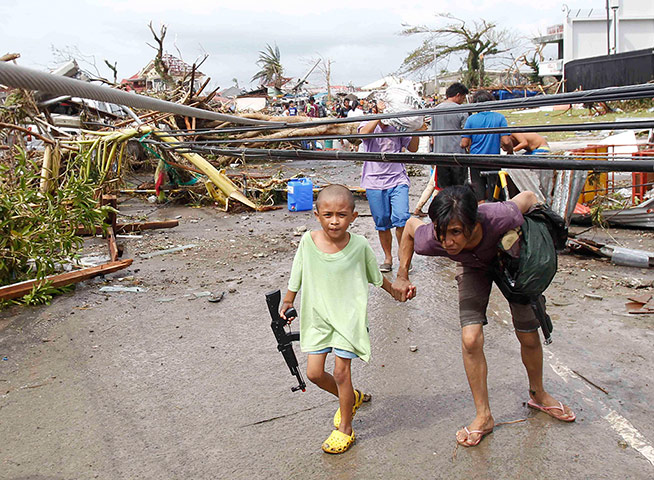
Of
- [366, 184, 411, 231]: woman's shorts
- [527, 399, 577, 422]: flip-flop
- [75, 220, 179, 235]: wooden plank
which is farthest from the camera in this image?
[75, 220, 179, 235]: wooden plank

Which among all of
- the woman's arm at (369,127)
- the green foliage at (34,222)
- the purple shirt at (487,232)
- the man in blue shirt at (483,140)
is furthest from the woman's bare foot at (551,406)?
the green foliage at (34,222)

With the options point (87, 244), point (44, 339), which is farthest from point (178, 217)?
point (44, 339)

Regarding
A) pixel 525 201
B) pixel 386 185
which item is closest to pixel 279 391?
pixel 525 201

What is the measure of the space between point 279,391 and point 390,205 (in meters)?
2.91

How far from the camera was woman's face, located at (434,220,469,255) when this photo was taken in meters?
2.87

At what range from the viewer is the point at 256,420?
11.7 ft

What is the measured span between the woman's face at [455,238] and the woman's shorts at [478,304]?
432 millimetres

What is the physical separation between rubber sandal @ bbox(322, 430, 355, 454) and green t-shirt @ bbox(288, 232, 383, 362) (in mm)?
446

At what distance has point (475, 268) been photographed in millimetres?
3357

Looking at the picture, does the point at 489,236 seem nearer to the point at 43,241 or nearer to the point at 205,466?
the point at 205,466

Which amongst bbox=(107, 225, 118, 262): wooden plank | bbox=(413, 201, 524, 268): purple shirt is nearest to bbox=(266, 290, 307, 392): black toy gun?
bbox=(413, 201, 524, 268): purple shirt

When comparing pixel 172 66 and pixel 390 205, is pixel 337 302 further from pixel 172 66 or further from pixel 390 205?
pixel 172 66

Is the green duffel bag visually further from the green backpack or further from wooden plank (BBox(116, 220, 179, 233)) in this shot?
wooden plank (BBox(116, 220, 179, 233))

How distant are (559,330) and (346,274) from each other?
2.37 m
